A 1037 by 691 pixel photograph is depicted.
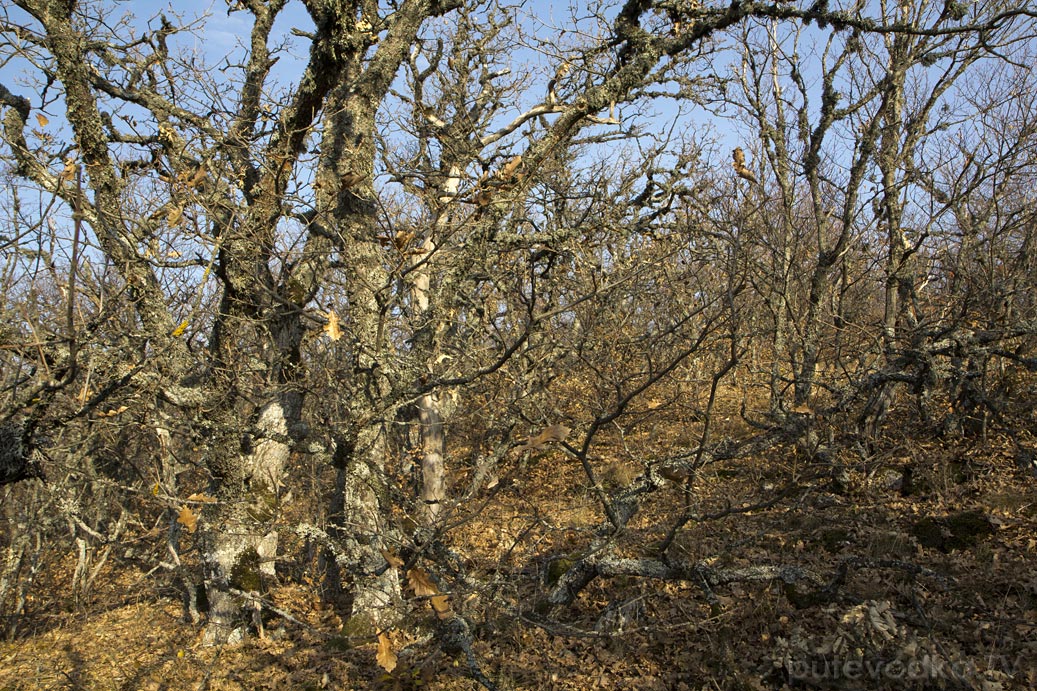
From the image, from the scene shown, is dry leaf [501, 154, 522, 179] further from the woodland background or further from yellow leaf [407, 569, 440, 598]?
yellow leaf [407, 569, 440, 598]

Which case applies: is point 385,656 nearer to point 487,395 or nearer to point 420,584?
point 420,584

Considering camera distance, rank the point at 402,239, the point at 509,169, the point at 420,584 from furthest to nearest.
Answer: the point at 509,169 < the point at 402,239 < the point at 420,584

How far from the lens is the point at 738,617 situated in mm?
5855

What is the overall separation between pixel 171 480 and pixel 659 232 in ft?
24.5

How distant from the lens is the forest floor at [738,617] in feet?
15.0

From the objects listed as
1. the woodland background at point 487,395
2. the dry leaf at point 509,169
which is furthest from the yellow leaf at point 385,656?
the dry leaf at point 509,169

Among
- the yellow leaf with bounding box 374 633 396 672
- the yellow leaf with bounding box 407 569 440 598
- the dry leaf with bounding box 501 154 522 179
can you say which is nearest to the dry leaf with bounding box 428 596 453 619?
the yellow leaf with bounding box 407 569 440 598

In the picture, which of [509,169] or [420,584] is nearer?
[420,584]

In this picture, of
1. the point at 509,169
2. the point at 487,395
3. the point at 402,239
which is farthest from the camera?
the point at 487,395

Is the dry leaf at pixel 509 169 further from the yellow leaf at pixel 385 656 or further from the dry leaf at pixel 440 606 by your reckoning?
the yellow leaf at pixel 385 656

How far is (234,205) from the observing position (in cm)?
496

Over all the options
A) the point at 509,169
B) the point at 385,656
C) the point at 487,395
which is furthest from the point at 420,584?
the point at 487,395

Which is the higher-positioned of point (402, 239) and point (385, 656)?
point (402, 239)

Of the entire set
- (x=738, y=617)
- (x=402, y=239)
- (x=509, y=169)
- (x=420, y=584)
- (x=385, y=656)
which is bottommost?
(x=738, y=617)
